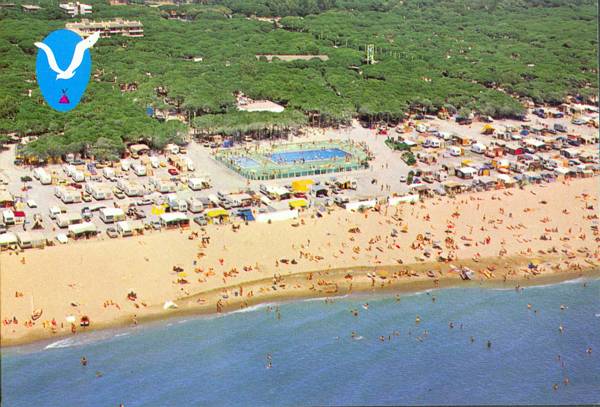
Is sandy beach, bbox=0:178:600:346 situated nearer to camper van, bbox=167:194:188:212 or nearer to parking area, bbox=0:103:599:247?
Result: parking area, bbox=0:103:599:247

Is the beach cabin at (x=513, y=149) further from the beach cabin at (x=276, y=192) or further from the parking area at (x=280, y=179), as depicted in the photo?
the beach cabin at (x=276, y=192)

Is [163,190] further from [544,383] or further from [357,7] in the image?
[357,7]

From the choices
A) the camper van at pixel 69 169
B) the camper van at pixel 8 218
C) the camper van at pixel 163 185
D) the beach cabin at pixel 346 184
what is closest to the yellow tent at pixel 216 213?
the camper van at pixel 163 185

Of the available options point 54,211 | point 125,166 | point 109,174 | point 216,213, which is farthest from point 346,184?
point 54,211

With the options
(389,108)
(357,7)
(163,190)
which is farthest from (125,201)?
(357,7)

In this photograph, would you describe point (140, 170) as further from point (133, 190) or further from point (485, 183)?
point (485, 183)

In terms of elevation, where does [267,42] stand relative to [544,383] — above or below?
above
